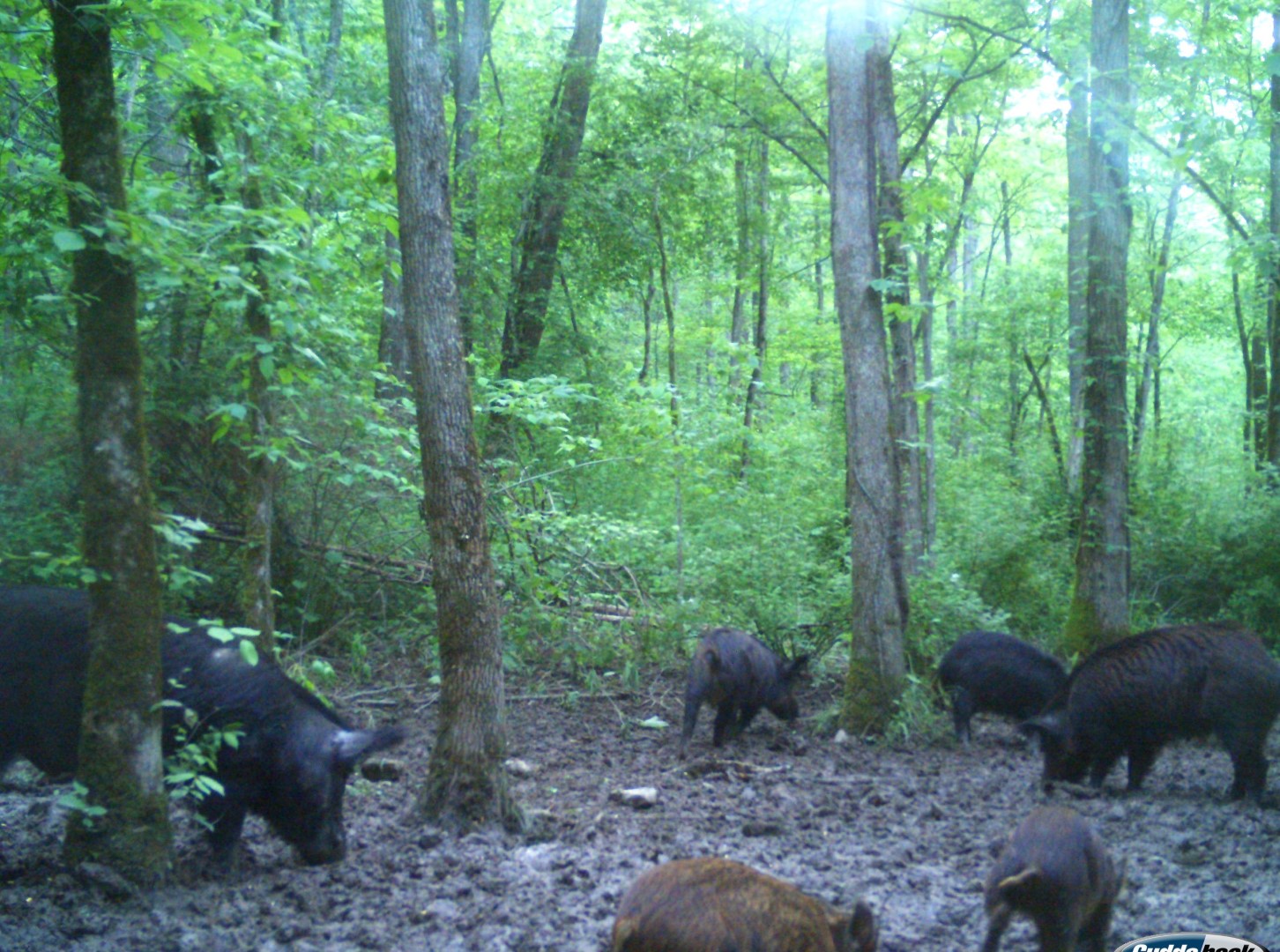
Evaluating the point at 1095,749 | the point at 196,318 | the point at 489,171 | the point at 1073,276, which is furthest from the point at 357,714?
the point at 1073,276

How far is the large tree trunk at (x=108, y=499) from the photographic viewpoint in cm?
458

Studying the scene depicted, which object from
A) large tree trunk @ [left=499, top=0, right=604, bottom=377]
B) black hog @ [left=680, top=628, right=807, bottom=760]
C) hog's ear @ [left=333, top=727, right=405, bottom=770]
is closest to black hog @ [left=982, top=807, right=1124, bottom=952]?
hog's ear @ [left=333, top=727, right=405, bottom=770]

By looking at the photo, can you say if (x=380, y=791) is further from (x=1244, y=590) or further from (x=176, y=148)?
(x=1244, y=590)

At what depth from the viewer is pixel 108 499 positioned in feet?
15.0

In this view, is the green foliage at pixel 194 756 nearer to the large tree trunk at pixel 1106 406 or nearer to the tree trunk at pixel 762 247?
the large tree trunk at pixel 1106 406

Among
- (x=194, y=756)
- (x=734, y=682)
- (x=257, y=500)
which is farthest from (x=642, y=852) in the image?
(x=257, y=500)

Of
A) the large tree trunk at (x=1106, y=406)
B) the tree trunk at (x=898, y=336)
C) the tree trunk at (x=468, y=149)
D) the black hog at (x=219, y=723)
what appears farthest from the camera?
the tree trunk at (x=468, y=149)

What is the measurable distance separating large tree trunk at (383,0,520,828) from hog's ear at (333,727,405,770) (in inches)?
12.3

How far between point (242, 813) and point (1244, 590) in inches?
487

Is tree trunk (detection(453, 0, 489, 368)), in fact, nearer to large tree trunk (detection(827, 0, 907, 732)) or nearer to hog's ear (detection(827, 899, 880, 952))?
large tree trunk (detection(827, 0, 907, 732))

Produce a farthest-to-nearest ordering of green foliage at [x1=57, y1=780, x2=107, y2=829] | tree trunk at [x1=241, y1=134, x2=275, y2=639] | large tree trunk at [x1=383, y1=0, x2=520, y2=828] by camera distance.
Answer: tree trunk at [x1=241, y1=134, x2=275, y2=639] < large tree trunk at [x1=383, y1=0, x2=520, y2=828] < green foliage at [x1=57, y1=780, x2=107, y2=829]

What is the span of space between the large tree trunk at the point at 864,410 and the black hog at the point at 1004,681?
2.11 feet

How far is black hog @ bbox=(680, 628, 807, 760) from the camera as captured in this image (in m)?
8.49

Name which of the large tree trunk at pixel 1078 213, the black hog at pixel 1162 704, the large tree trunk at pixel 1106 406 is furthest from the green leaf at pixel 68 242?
the large tree trunk at pixel 1106 406
